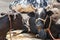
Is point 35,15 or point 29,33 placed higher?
point 35,15

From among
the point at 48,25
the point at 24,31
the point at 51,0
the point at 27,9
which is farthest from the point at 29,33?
the point at 51,0

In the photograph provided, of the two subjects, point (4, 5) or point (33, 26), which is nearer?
point (33, 26)

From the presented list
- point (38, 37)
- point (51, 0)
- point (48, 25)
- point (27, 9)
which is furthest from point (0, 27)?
point (51, 0)

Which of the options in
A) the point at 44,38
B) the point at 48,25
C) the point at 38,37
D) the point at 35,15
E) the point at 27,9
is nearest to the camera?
the point at 48,25

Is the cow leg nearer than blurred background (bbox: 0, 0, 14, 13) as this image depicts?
Yes

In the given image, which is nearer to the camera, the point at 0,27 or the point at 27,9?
the point at 0,27

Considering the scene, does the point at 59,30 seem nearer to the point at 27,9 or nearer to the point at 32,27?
the point at 32,27

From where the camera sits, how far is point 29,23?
2199 millimetres

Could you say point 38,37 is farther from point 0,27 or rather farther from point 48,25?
point 0,27

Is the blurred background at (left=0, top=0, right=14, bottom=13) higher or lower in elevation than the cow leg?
higher

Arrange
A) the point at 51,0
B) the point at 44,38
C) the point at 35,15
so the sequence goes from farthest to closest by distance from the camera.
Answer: the point at 51,0, the point at 35,15, the point at 44,38

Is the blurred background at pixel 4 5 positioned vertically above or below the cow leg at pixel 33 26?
above

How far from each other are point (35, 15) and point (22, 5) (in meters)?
0.88

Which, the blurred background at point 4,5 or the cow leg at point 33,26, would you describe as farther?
the blurred background at point 4,5
